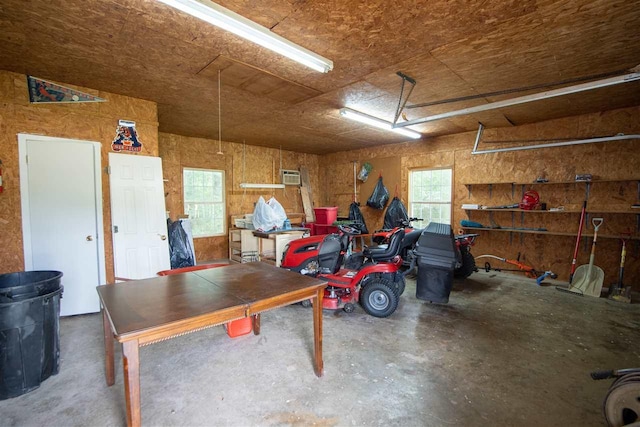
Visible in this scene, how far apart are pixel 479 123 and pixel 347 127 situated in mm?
2320

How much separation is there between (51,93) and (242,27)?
2836 mm

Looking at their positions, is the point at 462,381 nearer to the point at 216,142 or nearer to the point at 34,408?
the point at 34,408

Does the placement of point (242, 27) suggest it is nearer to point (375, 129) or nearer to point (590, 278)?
point (375, 129)

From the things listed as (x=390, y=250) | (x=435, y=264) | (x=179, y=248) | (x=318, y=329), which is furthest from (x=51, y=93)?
(x=435, y=264)

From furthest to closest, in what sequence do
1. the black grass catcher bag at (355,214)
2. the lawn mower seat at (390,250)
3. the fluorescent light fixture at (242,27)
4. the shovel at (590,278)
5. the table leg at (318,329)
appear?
the black grass catcher bag at (355,214), the shovel at (590,278), the lawn mower seat at (390,250), the table leg at (318,329), the fluorescent light fixture at (242,27)

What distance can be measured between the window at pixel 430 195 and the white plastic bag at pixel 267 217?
9.86 feet

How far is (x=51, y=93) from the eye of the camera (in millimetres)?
3307

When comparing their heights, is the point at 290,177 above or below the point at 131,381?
above

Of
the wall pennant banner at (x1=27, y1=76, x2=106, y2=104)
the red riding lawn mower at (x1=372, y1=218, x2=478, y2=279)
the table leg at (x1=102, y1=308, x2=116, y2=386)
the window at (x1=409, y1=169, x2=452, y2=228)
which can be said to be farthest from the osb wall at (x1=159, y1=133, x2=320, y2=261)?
the table leg at (x1=102, y1=308, x2=116, y2=386)

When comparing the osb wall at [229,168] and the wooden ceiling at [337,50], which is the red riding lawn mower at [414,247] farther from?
the osb wall at [229,168]

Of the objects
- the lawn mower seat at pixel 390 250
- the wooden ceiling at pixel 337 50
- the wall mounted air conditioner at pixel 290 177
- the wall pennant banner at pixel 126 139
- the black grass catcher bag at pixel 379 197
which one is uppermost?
the wooden ceiling at pixel 337 50

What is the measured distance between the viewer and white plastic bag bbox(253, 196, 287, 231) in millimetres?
5403

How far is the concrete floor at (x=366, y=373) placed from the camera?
6.22 ft

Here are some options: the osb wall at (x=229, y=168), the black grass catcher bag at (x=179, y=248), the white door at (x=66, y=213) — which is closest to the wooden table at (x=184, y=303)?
the white door at (x=66, y=213)
